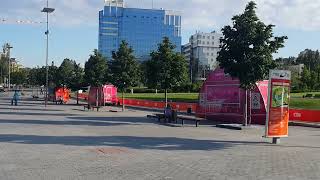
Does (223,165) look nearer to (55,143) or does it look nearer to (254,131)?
(55,143)

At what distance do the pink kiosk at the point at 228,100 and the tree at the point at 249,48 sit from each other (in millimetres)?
2972

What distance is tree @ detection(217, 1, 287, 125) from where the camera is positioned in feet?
88.4

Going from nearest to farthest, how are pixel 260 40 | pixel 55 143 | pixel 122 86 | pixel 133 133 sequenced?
pixel 55 143
pixel 133 133
pixel 260 40
pixel 122 86

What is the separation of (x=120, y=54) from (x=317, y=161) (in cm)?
3337

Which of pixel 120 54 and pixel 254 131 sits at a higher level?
pixel 120 54

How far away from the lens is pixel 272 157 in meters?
15.5

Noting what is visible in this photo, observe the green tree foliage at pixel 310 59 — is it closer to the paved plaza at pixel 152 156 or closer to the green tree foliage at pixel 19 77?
the green tree foliage at pixel 19 77

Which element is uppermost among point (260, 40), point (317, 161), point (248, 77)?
point (260, 40)

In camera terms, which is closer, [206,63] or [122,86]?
[122,86]

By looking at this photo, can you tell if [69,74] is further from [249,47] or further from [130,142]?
[130,142]

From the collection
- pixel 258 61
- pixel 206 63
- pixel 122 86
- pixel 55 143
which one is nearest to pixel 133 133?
pixel 55 143

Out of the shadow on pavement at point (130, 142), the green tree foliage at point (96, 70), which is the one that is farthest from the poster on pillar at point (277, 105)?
the green tree foliage at point (96, 70)

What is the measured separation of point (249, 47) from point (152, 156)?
13.6 meters

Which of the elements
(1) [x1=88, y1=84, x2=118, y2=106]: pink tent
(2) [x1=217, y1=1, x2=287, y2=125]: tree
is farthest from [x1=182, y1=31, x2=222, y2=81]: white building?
(2) [x1=217, y1=1, x2=287, y2=125]: tree
